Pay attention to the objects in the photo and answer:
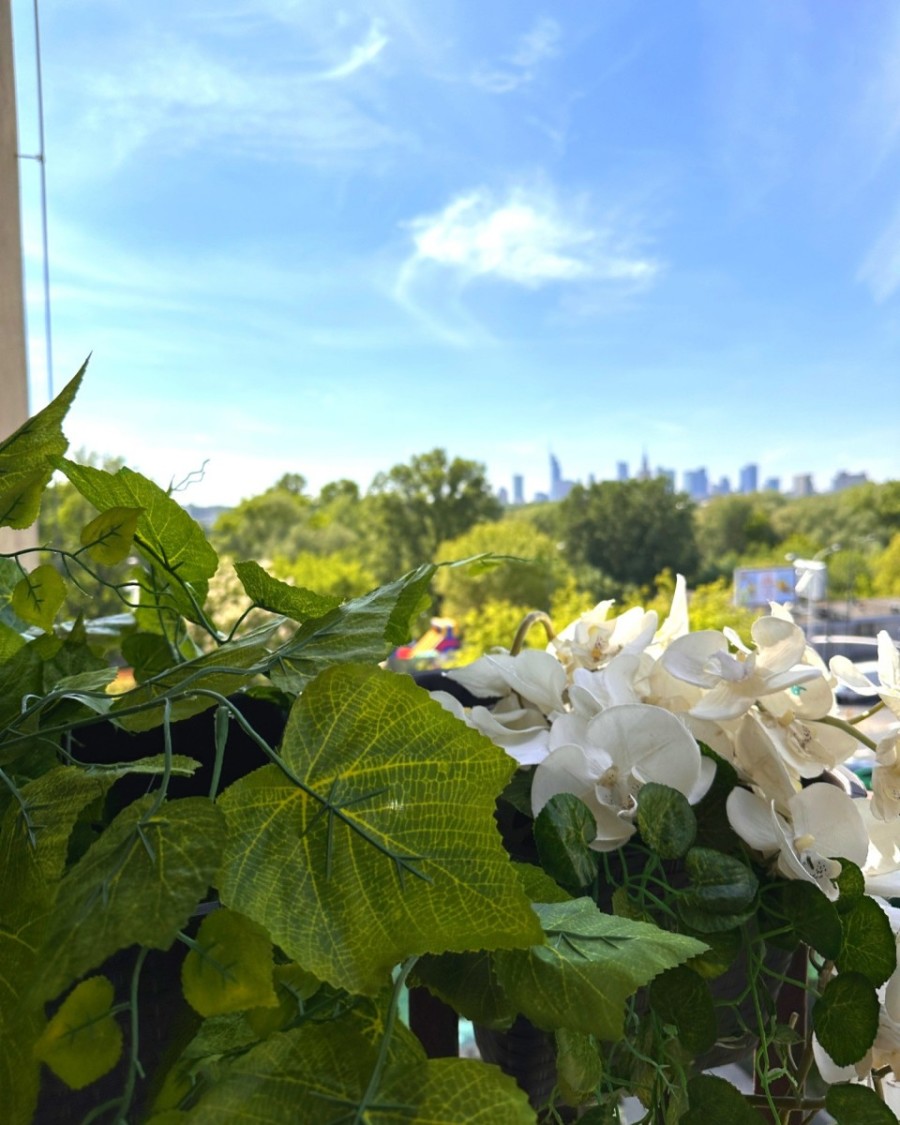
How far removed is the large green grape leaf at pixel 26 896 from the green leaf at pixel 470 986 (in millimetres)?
102

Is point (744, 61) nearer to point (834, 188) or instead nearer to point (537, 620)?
point (834, 188)

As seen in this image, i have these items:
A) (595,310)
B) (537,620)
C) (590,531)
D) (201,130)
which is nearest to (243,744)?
(537,620)

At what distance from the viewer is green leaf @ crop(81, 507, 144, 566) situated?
0.69 feet

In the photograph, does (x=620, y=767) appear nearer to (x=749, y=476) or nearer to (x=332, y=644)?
(x=332, y=644)

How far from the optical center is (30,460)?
8.4 inches

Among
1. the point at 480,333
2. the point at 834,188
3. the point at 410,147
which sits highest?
the point at 410,147

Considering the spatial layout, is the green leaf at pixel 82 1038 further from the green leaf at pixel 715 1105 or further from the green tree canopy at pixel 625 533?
the green tree canopy at pixel 625 533

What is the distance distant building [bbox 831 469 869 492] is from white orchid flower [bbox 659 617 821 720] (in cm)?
1066

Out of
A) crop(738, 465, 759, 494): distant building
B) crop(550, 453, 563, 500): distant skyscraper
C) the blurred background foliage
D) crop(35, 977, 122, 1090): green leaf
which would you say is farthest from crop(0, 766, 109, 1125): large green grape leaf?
crop(738, 465, 759, 494): distant building

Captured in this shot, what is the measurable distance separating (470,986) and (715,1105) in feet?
0.28

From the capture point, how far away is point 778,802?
29cm

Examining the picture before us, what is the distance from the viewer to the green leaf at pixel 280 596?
246 mm

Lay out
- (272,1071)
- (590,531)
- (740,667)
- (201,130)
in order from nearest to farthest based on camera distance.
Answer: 1. (272,1071)
2. (740,667)
3. (590,531)
4. (201,130)

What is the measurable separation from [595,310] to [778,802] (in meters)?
18.6
